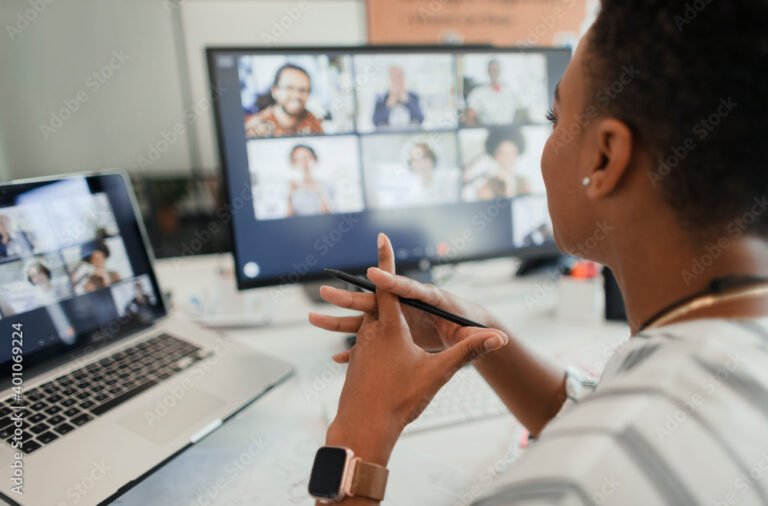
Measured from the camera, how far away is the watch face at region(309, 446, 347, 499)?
0.45 meters

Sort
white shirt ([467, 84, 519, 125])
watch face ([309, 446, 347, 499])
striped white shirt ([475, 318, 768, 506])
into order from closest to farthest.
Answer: striped white shirt ([475, 318, 768, 506]) < watch face ([309, 446, 347, 499]) < white shirt ([467, 84, 519, 125])

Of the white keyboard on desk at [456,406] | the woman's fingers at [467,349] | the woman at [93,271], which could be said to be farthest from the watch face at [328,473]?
the woman at [93,271]

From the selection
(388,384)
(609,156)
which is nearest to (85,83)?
(388,384)

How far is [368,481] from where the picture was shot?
46 centimetres

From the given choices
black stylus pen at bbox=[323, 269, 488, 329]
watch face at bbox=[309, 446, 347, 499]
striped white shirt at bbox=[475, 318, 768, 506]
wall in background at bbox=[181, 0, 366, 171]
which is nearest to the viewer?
striped white shirt at bbox=[475, 318, 768, 506]

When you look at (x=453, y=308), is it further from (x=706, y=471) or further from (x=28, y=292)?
(x=28, y=292)

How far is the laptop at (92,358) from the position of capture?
0.55m

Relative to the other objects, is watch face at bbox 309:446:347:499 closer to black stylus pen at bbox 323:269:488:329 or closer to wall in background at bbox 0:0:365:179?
black stylus pen at bbox 323:269:488:329

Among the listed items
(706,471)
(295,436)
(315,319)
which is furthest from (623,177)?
(295,436)

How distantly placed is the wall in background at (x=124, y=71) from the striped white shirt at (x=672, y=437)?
2.21m

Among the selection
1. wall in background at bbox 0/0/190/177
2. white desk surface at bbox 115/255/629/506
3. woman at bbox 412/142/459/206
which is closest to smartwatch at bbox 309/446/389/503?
white desk surface at bbox 115/255/629/506

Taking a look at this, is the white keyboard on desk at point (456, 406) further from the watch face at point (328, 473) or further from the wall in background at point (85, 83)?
the wall in background at point (85, 83)

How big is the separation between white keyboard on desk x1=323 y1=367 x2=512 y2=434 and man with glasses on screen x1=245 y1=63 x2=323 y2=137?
0.43 metres

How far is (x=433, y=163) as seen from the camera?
3.13 ft
